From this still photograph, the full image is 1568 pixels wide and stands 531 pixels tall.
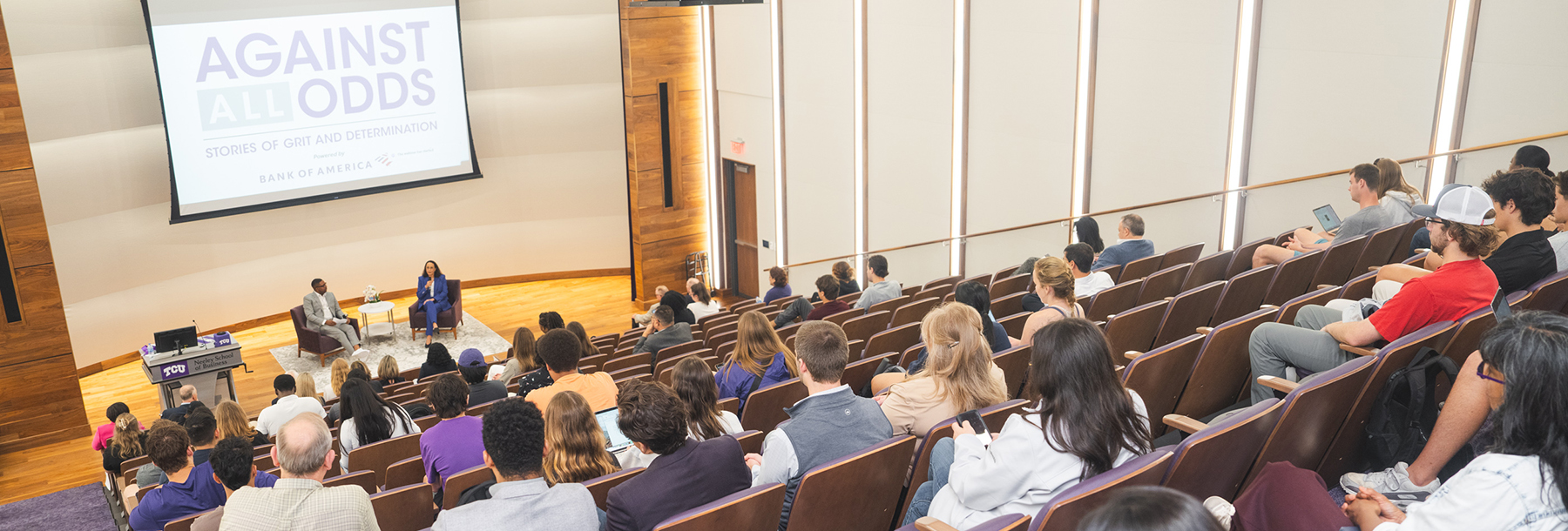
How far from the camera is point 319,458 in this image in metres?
3.02

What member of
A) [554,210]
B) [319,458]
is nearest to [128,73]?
[554,210]

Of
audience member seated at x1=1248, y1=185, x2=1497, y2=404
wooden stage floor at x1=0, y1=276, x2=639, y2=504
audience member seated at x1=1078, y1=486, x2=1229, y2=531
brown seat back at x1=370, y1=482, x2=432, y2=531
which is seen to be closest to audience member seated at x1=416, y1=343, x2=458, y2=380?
wooden stage floor at x1=0, y1=276, x2=639, y2=504

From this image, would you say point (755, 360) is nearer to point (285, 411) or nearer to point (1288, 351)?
point (1288, 351)

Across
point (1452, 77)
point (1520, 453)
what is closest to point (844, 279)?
point (1452, 77)

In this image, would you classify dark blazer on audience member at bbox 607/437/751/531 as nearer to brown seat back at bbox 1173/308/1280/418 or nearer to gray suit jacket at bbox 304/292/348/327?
brown seat back at bbox 1173/308/1280/418

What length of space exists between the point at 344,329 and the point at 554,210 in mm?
3685

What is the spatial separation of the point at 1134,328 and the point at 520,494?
267 centimetres

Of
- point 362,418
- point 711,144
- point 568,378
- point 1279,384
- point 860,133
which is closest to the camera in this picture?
point 1279,384

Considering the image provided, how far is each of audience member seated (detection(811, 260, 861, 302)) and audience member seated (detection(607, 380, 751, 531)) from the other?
5.56m

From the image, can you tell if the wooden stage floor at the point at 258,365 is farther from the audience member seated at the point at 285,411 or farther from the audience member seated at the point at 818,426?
the audience member seated at the point at 818,426

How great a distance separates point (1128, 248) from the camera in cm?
656

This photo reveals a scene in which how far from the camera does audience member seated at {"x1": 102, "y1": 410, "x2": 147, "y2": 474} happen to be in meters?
6.34

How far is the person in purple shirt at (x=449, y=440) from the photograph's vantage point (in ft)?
12.8

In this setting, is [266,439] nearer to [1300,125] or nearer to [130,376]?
[130,376]
